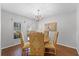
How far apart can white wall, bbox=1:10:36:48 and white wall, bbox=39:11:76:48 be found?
30 centimetres

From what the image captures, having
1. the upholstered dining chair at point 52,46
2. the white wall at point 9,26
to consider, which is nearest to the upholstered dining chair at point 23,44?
the white wall at point 9,26

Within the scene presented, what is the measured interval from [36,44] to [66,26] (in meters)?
0.67

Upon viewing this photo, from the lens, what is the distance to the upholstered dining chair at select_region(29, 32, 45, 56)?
1.70 m

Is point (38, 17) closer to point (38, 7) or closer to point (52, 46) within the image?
point (38, 7)

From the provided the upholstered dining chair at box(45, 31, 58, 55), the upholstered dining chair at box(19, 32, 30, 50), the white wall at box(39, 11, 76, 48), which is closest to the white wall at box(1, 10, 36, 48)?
the upholstered dining chair at box(19, 32, 30, 50)

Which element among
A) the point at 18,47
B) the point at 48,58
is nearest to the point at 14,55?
the point at 18,47

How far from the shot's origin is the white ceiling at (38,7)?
1658 millimetres

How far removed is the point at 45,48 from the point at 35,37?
0.96 feet

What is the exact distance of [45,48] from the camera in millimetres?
1750

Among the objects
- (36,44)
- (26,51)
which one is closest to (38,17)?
(36,44)

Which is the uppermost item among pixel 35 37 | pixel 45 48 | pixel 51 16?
pixel 51 16

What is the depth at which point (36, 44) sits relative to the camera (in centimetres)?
175

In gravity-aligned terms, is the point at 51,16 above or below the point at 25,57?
above

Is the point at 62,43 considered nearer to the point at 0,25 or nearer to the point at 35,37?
the point at 35,37
